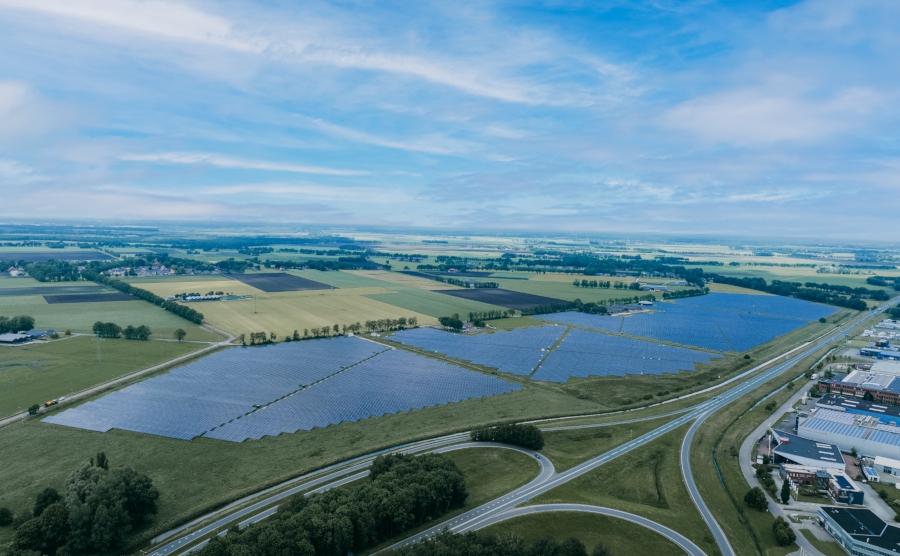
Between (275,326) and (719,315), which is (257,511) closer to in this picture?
(275,326)

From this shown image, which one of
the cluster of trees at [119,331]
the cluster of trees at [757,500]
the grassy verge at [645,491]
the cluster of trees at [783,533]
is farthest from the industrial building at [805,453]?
the cluster of trees at [119,331]

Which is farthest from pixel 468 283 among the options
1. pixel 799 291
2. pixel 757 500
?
pixel 757 500

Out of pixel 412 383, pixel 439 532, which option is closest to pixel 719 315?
pixel 412 383

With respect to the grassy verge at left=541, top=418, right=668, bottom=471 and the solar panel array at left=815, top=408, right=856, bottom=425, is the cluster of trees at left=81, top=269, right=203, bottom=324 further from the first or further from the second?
the solar panel array at left=815, top=408, right=856, bottom=425

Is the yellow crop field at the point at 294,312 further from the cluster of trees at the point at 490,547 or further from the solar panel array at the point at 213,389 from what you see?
the cluster of trees at the point at 490,547

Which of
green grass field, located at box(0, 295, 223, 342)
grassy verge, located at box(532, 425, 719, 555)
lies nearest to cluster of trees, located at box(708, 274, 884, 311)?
grassy verge, located at box(532, 425, 719, 555)

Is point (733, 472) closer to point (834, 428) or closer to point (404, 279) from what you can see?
point (834, 428)

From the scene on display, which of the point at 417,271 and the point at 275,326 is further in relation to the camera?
the point at 417,271
